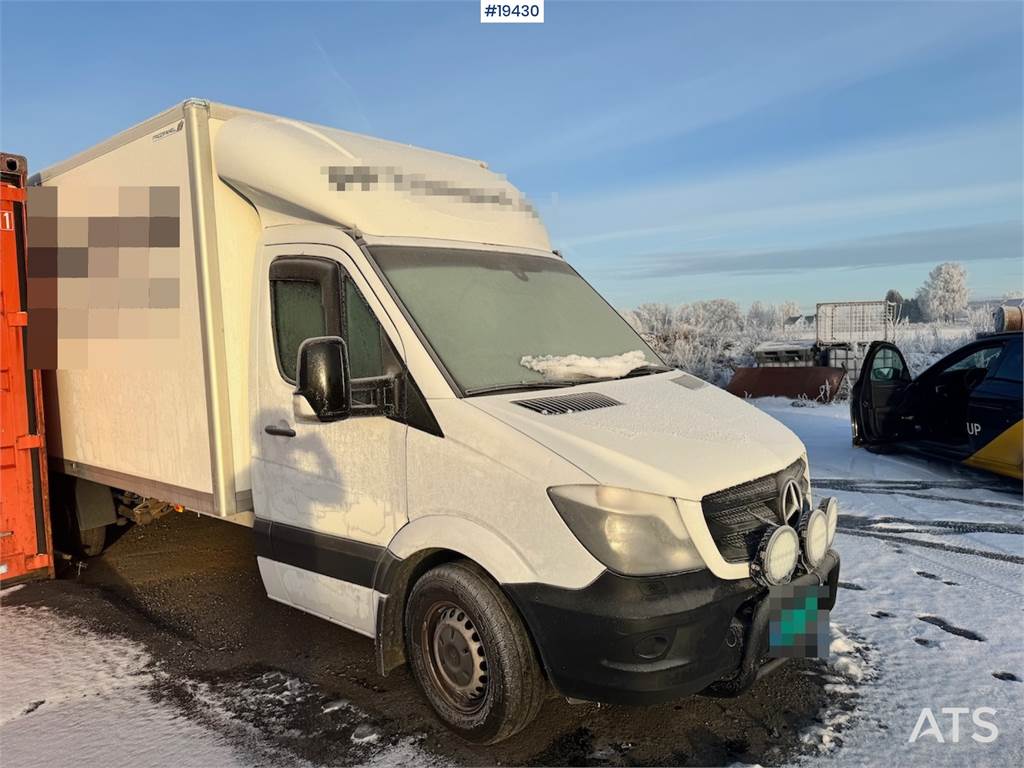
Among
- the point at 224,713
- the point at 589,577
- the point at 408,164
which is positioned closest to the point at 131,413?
the point at 224,713

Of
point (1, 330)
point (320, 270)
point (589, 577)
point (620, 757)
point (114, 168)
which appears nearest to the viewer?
point (589, 577)

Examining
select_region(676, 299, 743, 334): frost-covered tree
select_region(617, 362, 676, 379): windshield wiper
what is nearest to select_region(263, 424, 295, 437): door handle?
select_region(617, 362, 676, 379): windshield wiper

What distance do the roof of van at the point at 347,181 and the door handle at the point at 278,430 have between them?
45.2 inches

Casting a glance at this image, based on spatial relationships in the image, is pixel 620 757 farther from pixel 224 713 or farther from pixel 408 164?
pixel 408 164

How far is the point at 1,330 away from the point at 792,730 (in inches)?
238

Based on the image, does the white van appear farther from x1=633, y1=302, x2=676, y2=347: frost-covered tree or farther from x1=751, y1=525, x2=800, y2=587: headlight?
x1=633, y1=302, x2=676, y2=347: frost-covered tree

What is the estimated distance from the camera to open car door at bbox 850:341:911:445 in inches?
401

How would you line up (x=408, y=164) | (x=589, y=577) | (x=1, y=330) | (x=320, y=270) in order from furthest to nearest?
(x=1, y=330) → (x=408, y=164) → (x=320, y=270) → (x=589, y=577)

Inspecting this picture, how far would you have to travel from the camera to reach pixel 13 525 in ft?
19.0

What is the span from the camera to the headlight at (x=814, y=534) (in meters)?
3.34

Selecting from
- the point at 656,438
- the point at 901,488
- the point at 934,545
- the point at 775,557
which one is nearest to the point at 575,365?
the point at 656,438

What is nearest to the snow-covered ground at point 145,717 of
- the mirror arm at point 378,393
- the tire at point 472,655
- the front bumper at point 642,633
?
the tire at point 472,655

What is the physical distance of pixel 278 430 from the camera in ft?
13.3

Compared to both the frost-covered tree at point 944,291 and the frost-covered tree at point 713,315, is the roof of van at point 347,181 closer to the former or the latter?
the frost-covered tree at point 713,315
